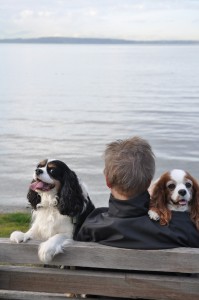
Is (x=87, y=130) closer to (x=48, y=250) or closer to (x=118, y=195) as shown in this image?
(x=118, y=195)

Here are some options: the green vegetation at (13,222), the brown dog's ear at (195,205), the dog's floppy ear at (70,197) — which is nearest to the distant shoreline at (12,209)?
the green vegetation at (13,222)

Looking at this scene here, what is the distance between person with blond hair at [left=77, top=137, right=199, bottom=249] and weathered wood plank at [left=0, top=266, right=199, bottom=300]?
0.22 meters

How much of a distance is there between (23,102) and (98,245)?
125 feet

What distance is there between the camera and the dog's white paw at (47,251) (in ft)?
12.3

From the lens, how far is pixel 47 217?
505 cm

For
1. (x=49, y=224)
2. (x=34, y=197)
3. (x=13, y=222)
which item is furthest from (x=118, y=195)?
(x=13, y=222)

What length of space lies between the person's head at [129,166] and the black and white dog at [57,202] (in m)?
0.86

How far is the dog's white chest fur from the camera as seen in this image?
4922 millimetres

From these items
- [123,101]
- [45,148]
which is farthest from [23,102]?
[45,148]

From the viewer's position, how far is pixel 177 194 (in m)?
4.40

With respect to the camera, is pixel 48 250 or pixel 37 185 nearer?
pixel 48 250

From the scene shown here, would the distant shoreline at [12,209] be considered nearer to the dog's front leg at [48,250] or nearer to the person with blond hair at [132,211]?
the person with blond hair at [132,211]

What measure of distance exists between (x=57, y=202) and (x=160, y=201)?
0.93 meters

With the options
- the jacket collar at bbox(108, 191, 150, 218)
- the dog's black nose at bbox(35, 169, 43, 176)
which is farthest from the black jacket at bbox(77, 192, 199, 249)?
the dog's black nose at bbox(35, 169, 43, 176)
